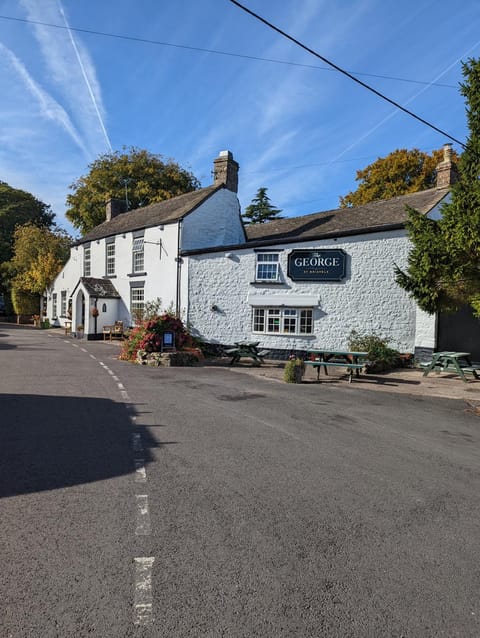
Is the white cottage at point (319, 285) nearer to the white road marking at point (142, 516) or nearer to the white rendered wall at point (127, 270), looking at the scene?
the white rendered wall at point (127, 270)

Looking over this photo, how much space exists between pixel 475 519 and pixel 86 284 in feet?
86.9

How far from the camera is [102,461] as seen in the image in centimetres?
541

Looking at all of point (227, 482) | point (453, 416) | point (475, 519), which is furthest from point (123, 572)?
point (453, 416)

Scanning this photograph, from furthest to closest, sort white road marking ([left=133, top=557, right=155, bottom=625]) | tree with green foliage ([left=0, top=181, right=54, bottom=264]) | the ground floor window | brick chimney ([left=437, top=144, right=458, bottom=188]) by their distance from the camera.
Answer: tree with green foliage ([left=0, top=181, right=54, bottom=264])
brick chimney ([left=437, top=144, right=458, bottom=188])
the ground floor window
white road marking ([left=133, top=557, right=155, bottom=625])

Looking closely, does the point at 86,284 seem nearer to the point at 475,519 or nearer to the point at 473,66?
the point at 473,66

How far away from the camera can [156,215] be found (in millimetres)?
26797

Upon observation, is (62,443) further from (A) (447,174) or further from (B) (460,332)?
(A) (447,174)

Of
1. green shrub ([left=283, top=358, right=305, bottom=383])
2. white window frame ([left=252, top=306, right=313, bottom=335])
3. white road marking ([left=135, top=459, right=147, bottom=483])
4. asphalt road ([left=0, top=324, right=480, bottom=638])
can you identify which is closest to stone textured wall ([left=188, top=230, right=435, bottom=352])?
white window frame ([left=252, top=306, right=313, bottom=335])

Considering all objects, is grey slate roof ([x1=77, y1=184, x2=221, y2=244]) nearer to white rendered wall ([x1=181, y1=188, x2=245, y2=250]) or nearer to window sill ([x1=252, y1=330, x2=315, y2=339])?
white rendered wall ([x1=181, y1=188, x2=245, y2=250])

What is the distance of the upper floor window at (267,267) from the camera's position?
64.0 ft

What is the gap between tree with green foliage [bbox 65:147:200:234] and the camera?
3991 centimetres

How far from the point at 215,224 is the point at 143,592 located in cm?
2289

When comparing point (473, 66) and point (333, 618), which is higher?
point (473, 66)

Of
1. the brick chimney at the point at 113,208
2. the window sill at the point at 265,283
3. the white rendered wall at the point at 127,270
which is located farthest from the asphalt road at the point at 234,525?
the brick chimney at the point at 113,208
